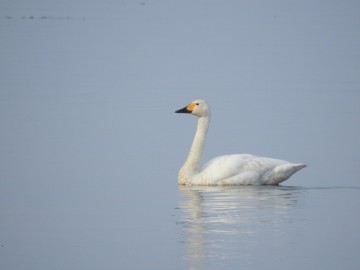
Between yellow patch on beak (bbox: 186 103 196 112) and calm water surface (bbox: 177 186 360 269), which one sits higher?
yellow patch on beak (bbox: 186 103 196 112)

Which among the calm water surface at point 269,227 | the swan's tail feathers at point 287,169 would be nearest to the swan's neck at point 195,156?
the calm water surface at point 269,227

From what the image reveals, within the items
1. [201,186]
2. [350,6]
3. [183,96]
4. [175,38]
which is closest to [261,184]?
[201,186]

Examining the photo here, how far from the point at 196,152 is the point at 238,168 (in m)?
1.03

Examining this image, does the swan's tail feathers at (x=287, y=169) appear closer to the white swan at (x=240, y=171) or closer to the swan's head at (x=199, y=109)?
the white swan at (x=240, y=171)

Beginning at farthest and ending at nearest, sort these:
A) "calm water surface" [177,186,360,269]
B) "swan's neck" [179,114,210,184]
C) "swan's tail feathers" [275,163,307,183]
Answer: "swan's neck" [179,114,210,184] → "swan's tail feathers" [275,163,307,183] → "calm water surface" [177,186,360,269]

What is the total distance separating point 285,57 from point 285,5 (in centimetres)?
1906

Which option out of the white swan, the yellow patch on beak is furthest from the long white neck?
the yellow patch on beak

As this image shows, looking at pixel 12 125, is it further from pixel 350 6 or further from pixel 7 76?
pixel 350 6

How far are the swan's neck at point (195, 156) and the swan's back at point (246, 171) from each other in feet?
0.51

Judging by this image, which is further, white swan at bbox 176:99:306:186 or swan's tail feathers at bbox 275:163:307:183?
white swan at bbox 176:99:306:186

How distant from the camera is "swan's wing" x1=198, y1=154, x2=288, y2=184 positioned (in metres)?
16.7

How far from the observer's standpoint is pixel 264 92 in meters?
25.4

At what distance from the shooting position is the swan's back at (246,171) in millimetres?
16625

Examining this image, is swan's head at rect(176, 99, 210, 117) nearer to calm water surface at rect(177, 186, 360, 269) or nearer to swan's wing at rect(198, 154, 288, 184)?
swan's wing at rect(198, 154, 288, 184)
